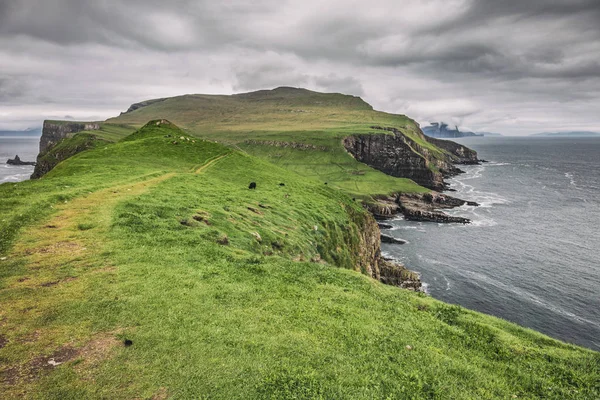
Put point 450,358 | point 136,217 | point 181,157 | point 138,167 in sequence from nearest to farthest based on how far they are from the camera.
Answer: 1. point 450,358
2. point 136,217
3. point 138,167
4. point 181,157

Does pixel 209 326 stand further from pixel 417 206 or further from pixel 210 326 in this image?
pixel 417 206

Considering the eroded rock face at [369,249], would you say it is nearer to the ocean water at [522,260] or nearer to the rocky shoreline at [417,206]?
the ocean water at [522,260]

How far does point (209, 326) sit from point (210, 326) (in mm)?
51

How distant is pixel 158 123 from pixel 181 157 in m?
30.9

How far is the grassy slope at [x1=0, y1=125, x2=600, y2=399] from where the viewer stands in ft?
40.0

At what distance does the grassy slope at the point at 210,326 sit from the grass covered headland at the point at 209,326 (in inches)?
2.9

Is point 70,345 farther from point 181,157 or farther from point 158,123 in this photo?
point 158,123

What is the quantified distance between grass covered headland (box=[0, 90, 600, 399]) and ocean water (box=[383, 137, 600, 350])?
4594 cm

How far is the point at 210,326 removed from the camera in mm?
15109

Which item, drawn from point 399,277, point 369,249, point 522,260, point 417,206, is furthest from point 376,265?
point 417,206

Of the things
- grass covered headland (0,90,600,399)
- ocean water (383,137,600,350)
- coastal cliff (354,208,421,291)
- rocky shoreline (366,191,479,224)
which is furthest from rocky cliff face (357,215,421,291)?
rocky shoreline (366,191,479,224)

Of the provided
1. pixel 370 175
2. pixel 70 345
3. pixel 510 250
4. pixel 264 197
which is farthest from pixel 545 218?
pixel 70 345

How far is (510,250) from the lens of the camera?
84875 millimetres

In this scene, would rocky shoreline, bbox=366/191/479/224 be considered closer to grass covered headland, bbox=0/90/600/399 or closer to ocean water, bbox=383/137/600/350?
ocean water, bbox=383/137/600/350
